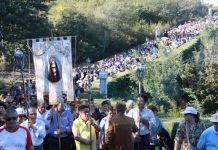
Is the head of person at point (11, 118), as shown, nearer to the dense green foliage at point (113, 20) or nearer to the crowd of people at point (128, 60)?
the crowd of people at point (128, 60)

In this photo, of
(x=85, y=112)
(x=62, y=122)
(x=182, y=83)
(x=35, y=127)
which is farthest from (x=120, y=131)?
(x=182, y=83)

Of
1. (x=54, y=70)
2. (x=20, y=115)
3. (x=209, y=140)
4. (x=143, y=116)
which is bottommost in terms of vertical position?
(x=209, y=140)

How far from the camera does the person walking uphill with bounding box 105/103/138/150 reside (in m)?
9.29

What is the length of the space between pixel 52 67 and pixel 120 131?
2.98 metres

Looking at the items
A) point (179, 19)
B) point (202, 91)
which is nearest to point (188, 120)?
point (202, 91)

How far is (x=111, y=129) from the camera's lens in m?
9.38

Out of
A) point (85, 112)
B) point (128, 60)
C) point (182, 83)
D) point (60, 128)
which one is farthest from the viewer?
point (128, 60)

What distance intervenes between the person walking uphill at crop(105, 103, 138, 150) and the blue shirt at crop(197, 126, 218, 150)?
1828 mm

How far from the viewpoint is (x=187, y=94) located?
27453 mm

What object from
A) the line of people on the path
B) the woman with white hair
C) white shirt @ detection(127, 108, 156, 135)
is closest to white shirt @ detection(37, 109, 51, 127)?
the line of people on the path

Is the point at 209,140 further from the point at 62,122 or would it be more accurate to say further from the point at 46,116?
the point at 46,116

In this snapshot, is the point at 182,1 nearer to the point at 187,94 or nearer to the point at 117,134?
the point at 187,94

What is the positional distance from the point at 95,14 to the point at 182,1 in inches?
960

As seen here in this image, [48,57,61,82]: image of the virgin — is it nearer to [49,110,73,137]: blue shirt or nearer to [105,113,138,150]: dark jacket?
[49,110,73,137]: blue shirt
